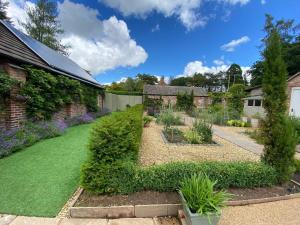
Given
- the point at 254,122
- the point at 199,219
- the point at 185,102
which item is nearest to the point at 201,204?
the point at 199,219

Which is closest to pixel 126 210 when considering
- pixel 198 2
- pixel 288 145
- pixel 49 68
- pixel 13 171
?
pixel 13 171

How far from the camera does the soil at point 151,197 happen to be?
2836mm

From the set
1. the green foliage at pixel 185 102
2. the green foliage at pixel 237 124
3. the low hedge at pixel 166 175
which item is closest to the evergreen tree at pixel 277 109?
the low hedge at pixel 166 175

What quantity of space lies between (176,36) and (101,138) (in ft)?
39.7

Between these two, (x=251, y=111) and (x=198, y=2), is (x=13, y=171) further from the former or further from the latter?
(x=251, y=111)

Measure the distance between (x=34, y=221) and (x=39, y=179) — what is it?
50.5 inches

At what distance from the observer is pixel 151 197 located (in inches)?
119

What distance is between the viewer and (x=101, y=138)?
3.03 meters

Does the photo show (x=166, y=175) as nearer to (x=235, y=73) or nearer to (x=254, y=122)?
(x=254, y=122)

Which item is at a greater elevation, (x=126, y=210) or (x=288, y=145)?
(x=288, y=145)

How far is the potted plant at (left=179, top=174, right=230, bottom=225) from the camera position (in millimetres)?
2330

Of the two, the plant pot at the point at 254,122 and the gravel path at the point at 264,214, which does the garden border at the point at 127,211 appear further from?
the plant pot at the point at 254,122

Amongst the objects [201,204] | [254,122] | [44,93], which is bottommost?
[201,204]

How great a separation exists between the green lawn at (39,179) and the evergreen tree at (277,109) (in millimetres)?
3942
